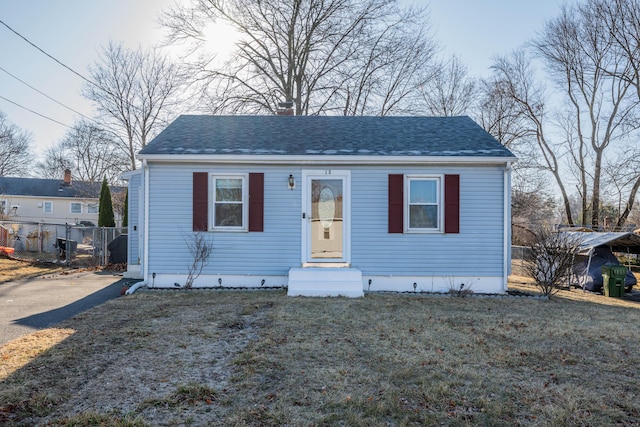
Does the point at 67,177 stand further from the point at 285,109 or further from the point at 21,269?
the point at 285,109

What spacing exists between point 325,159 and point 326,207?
104 centimetres

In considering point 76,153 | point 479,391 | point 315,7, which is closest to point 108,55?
point 315,7

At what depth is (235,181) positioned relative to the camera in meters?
8.88

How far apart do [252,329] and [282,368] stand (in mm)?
1566

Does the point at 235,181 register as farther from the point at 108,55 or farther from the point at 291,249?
the point at 108,55

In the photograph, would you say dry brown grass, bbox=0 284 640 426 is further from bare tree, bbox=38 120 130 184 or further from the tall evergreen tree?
bare tree, bbox=38 120 130 184

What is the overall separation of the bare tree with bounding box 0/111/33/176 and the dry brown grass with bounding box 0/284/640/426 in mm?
37926

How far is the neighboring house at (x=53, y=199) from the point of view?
113 ft

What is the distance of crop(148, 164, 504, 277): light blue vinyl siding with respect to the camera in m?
8.71

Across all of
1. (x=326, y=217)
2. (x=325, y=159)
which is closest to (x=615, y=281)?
(x=326, y=217)

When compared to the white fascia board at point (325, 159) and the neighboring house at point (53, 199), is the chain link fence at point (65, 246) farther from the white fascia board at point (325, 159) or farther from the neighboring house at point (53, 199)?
the neighboring house at point (53, 199)

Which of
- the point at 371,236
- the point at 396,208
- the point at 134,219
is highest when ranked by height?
the point at 396,208

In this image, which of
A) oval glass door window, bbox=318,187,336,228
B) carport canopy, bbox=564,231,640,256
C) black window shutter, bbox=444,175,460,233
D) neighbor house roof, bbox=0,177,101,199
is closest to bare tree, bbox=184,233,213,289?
oval glass door window, bbox=318,187,336,228

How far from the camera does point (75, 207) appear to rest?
35.6 metres
